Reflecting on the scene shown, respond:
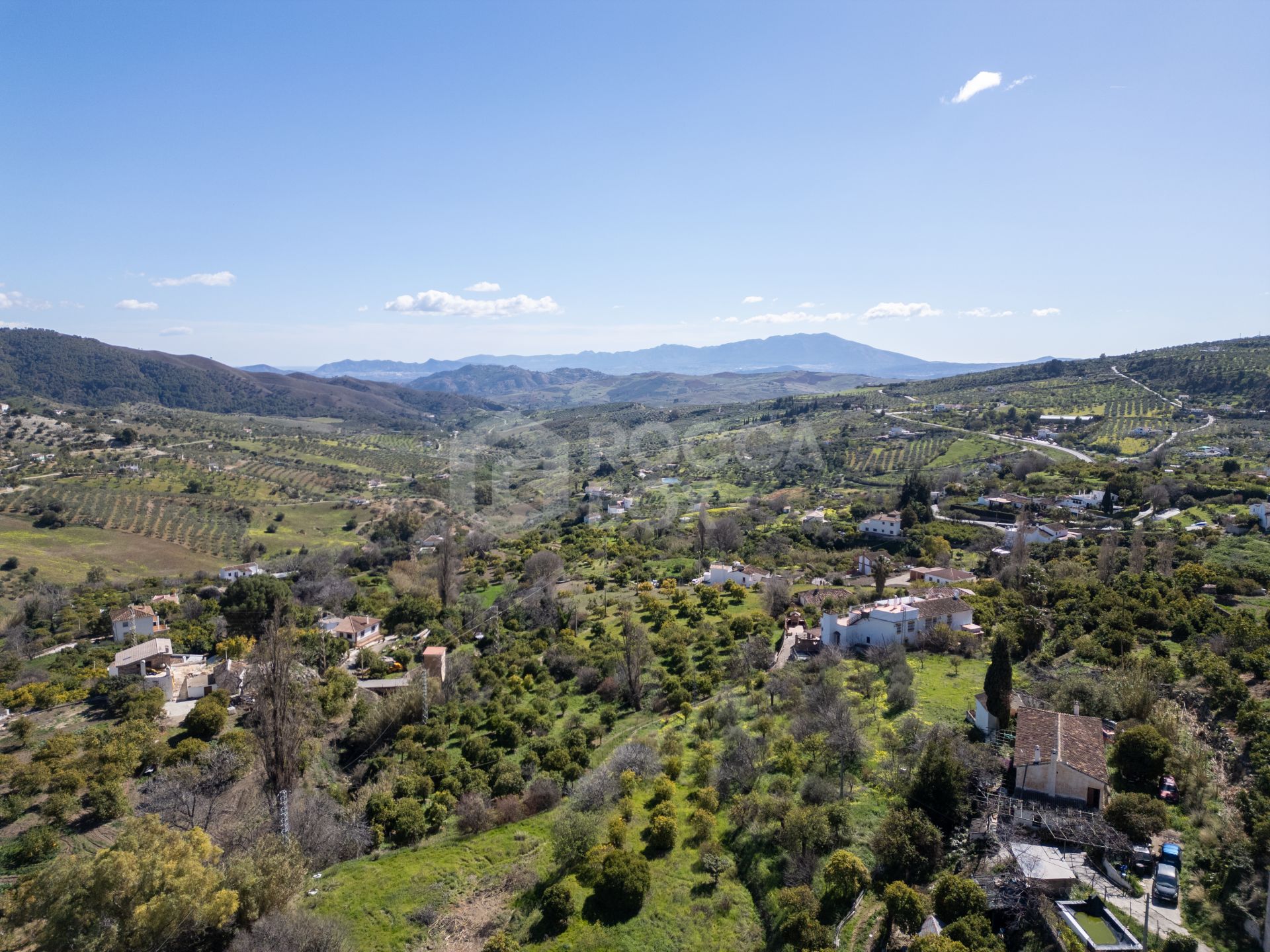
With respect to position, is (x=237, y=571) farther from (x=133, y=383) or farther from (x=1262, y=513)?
(x=133, y=383)

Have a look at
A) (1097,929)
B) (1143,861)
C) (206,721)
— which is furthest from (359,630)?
(1143,861)

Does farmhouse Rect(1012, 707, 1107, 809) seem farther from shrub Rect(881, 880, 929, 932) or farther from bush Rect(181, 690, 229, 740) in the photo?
bush Rect(181, 690, 229, 740)

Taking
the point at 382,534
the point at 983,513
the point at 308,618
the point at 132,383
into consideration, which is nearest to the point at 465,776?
the point at 308,618

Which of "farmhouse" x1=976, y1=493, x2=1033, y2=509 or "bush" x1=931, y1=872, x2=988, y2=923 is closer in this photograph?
"bush" x1=931, y1=872, x2=988, y2=923

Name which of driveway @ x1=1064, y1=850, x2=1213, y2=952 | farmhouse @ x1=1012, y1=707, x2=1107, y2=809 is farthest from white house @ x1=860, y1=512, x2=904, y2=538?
driveway @ x1=1064, y1=850, x2=1213, y2=952

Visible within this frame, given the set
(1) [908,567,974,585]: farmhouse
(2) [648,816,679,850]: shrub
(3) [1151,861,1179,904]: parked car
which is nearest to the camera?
(3) [1151,861,1179,904]: parked car

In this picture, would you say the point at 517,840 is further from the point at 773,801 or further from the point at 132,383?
the point at 132,383
